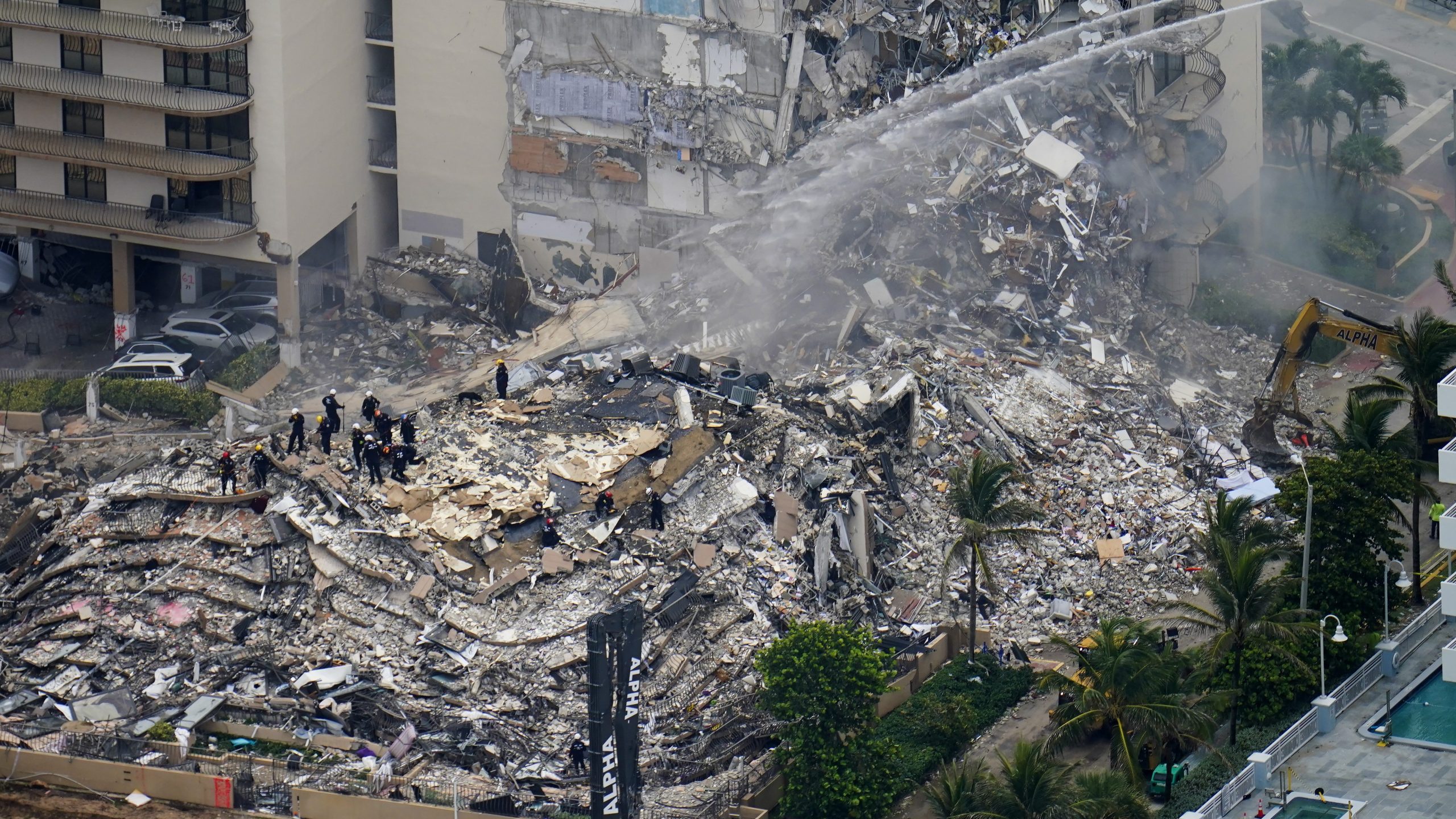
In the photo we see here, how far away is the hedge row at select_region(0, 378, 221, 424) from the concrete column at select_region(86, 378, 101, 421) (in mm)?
147

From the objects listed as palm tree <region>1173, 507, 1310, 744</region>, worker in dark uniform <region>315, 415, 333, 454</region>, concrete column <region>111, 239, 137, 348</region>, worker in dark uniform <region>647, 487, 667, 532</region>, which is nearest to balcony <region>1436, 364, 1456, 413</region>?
palm tree <region>1173, 507, 1310, 744</region>

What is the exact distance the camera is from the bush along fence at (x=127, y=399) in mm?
65875

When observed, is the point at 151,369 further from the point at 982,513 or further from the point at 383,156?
the point at 982,513

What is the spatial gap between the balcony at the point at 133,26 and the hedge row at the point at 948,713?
26.2 m

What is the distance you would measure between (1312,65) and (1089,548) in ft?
81.3

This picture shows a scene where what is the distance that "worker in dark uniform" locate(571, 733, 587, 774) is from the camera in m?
54.0

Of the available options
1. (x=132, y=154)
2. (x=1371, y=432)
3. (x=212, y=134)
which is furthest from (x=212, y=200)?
(x=1371, y=432)

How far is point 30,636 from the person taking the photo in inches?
2247

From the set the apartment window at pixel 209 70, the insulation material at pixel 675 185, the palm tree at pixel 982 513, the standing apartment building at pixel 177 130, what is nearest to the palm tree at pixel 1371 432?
the palm tree at pixel 982 513

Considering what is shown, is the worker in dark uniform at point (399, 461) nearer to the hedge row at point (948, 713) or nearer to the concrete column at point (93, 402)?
the concrete column at point (93, 402)

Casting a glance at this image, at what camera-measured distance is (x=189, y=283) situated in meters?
72.9

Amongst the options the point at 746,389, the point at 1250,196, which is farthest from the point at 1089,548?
the point at 1250,196

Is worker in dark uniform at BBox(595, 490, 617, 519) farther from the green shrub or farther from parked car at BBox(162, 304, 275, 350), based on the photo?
parked car at BBox(162, 304, 275, 350)

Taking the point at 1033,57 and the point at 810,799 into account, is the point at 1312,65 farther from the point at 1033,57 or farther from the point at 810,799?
the point at 810,799
